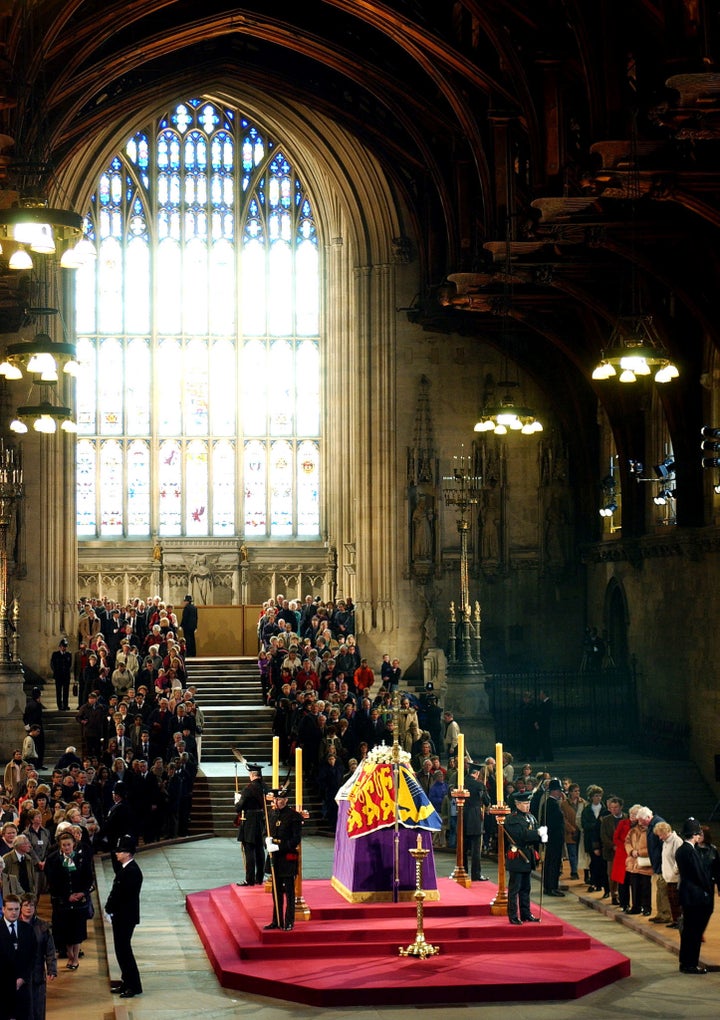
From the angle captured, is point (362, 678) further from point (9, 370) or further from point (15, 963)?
point (15, 963)

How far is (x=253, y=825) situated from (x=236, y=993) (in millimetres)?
4000

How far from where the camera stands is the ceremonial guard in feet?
50.6

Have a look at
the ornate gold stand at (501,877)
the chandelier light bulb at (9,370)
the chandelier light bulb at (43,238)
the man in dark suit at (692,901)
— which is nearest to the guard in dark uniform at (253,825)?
the ornate gold stand at (501,877)

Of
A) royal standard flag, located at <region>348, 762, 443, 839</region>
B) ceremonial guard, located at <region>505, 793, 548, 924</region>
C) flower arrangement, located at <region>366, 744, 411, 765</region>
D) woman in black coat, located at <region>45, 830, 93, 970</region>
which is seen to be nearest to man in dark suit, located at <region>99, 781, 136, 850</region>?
woman in black coat, located at <region>45, 830, 93, 970</region>

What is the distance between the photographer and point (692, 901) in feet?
46.5

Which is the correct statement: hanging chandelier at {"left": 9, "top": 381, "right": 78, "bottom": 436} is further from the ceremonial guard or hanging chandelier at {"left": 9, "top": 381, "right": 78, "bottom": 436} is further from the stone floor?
the ceremonial guard

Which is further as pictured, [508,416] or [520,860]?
[508,416]

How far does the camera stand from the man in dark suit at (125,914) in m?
13.8

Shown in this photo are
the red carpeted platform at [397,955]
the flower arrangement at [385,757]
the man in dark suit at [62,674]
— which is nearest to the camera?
the red carpeted platform at [397,955]

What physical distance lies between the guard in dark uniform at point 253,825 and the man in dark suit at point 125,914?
4.06 meters

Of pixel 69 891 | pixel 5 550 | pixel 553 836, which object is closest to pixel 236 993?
pixel 69 891

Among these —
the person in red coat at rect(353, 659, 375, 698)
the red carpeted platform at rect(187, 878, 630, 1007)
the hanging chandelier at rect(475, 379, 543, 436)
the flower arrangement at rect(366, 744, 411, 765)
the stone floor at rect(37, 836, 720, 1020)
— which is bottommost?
the stone floor at rect(37, 836, 720, 1020)

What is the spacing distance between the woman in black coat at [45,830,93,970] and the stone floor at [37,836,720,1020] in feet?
1.05

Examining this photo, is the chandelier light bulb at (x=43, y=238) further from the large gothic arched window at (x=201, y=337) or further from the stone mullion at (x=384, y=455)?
the large gothic arched window at (x=201, y=337)
